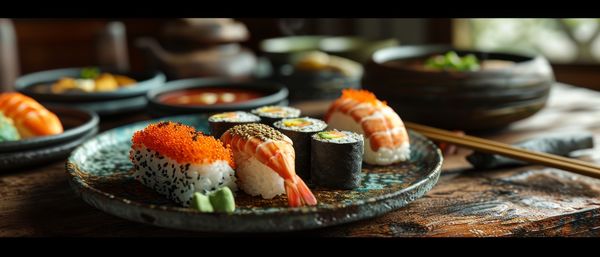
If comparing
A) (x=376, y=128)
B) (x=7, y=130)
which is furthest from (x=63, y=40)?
(x=376, y=128)

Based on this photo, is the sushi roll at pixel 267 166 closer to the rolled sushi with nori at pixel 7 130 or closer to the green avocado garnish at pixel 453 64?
the rolled sushi with nori at pixel 7 130

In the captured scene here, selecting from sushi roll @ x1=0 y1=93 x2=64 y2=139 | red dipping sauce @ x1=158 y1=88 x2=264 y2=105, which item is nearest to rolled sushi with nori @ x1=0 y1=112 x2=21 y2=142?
sushi roll @ x1=0 y1=93 x2=64 y2=139

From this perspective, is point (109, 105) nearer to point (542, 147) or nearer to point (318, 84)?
point (318, 84)

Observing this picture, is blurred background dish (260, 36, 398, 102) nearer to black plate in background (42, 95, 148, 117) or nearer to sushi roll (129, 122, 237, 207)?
black plate in background (42, 95, 148, 117)

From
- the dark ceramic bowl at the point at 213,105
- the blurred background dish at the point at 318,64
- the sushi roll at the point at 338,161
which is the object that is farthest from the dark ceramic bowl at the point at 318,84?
the sushi roll at the point at 338,161

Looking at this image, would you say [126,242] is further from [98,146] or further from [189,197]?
[98,146]
